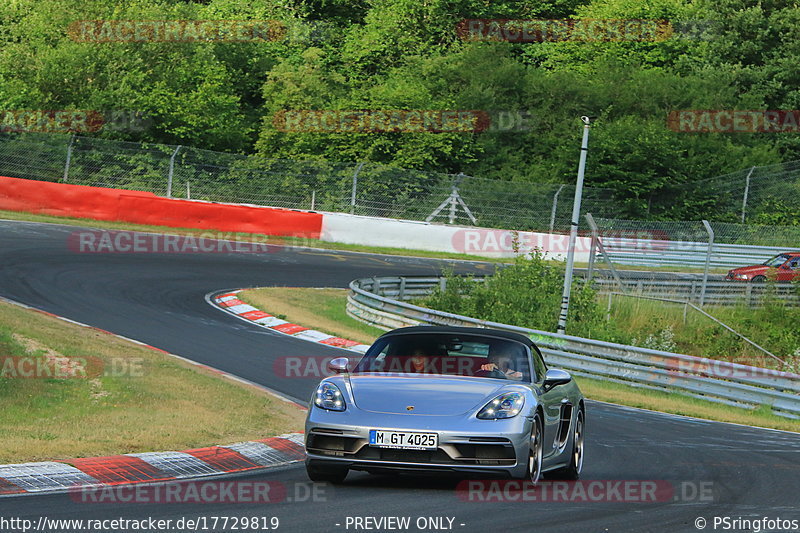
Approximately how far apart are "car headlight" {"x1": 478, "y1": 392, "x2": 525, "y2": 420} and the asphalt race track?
58cm

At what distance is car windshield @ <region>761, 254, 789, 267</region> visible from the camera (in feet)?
108

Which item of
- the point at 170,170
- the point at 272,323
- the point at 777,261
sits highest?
the point at 170,170

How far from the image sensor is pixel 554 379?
30.4 feet

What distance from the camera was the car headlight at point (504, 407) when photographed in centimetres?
830

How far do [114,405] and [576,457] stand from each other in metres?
4.99

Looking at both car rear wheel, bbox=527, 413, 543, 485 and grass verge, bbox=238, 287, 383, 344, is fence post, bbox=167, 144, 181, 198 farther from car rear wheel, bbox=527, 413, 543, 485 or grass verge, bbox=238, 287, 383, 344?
car rear wheel, bbox=527, 413, 543, 485

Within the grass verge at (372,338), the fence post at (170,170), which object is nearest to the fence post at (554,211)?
the grass verge at (372,338)

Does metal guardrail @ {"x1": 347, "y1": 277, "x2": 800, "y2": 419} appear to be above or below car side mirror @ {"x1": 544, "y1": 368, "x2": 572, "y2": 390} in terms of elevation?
below

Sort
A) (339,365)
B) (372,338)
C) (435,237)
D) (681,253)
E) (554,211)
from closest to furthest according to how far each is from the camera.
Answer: (339,365) < (372,338) < (681,253) < (554,211) < (435,237)

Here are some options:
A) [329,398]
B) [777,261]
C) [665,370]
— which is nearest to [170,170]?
[777,261]

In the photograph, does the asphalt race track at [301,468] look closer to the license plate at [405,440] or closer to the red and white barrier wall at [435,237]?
the license plate at [405,440]

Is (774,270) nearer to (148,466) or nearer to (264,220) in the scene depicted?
(264,220)

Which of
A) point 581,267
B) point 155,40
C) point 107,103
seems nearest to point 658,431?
point 581,267

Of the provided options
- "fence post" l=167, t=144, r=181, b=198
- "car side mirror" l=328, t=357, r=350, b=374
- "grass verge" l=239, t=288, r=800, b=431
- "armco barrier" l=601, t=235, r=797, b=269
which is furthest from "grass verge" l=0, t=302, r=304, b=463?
"fence post" l=167, t=144, r=181, b=198
